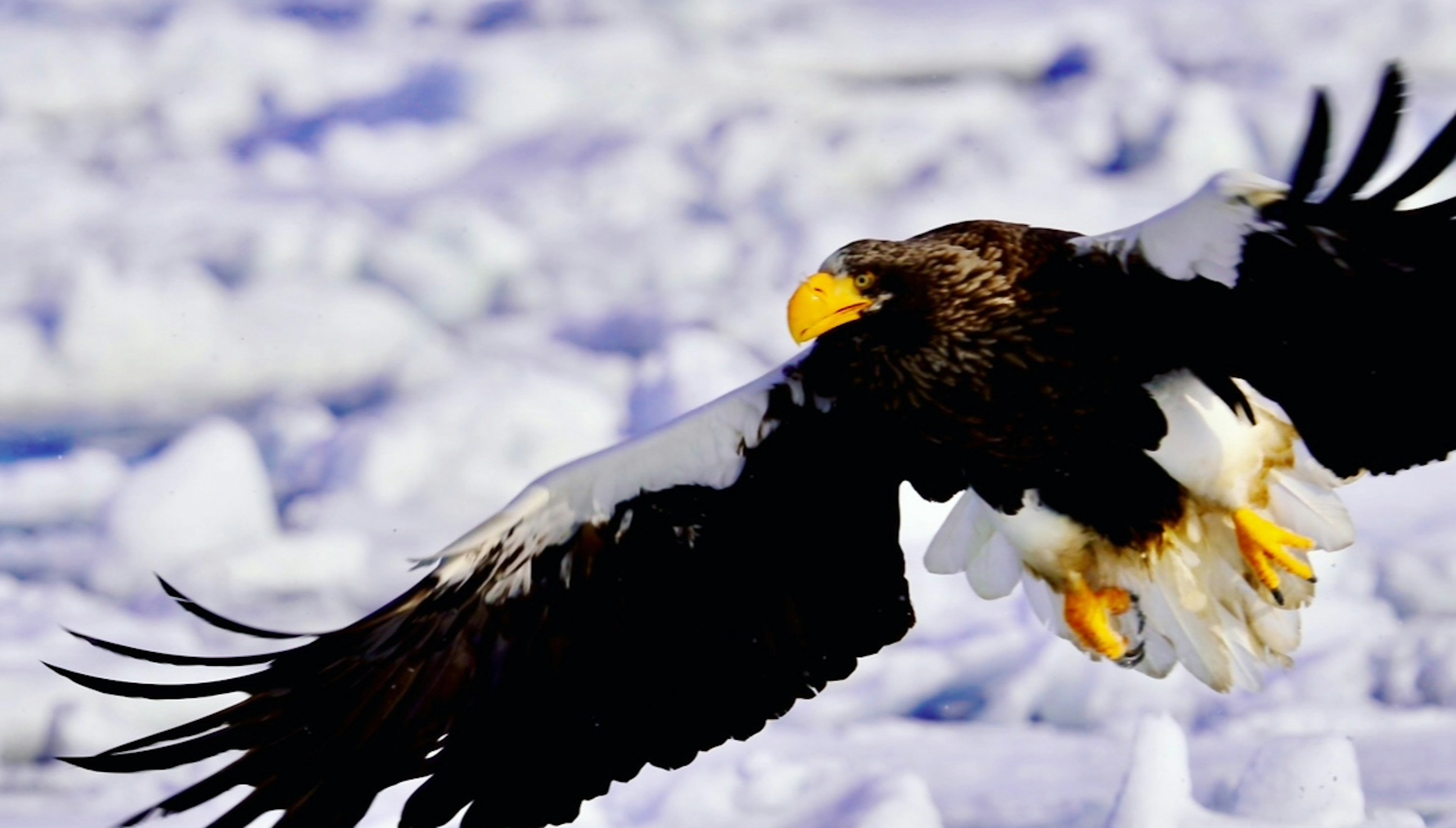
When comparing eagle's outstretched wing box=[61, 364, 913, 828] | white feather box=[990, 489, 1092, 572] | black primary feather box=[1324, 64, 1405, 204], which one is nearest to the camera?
black primary feather box=[1324, 64, 1405, 204]

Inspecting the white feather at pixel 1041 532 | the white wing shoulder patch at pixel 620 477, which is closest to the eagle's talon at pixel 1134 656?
the white feather at pixel 1041 532

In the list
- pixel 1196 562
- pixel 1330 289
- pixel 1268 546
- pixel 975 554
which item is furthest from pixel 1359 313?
pixel 975 554

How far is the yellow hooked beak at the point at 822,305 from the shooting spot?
A: 13.5ft

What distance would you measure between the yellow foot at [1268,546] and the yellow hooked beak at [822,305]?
1.52 m

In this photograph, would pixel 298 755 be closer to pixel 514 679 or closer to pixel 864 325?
pixel 514 679

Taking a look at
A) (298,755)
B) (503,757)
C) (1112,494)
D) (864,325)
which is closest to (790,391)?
(864,325)

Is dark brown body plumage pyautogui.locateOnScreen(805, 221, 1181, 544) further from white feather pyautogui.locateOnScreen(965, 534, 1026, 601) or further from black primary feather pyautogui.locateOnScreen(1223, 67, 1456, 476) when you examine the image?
white feather pyautogui.locateOnScreen(965, 534, 1026, 601)

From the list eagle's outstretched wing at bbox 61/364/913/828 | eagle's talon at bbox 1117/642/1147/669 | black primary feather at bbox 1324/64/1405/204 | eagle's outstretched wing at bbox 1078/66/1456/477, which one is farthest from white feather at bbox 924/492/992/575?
black primary feather at bbox 1324/64/1405/204

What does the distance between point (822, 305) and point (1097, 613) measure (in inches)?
66.8

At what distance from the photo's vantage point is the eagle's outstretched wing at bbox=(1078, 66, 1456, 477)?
147 inches

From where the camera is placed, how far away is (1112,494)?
504cm

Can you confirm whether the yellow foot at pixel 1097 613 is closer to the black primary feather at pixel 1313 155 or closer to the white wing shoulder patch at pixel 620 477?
the white wing shoulder patch at pixel 620 477

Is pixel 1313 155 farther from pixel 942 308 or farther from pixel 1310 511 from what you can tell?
pixel 1310 511

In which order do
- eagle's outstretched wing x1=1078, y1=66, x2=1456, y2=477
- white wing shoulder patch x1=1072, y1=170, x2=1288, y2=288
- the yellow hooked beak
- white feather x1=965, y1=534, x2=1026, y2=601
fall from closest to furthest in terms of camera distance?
eagle's outstretched wing x1=1078, y1=66, x2=1456, y2=477
white wing shoulder patch x1=1072, y1=170, x2=1288, y2=288
the yellow hooked beak
white feather x1=965, y1=534, x2=1026, y2=601
